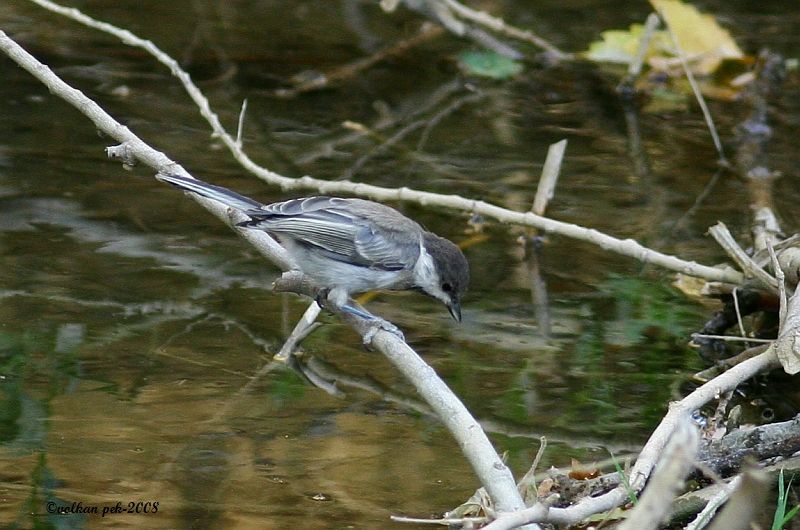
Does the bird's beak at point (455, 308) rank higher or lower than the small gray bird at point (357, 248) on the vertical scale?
lower

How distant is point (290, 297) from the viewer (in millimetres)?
6125

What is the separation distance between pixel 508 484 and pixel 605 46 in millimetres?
7958

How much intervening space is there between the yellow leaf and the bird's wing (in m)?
5.71

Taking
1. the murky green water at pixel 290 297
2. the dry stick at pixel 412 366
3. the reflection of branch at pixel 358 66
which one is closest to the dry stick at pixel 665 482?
the dry stick at pixel 412 366

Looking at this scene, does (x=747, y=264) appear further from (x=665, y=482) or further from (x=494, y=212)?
(x=665, y=482)

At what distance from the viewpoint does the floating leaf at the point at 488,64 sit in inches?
420

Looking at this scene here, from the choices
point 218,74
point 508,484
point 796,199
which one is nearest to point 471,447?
point 508,484

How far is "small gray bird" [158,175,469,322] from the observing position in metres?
4.59

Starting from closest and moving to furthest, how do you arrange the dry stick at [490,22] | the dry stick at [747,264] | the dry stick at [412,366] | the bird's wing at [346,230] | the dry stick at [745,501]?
1. the dry stick at [745,501]
2. the dry stick at [412,366]
3. the bird's wing at [346,230]
4. the dry stick at [747,264]
5. the dry stick at [490,22]

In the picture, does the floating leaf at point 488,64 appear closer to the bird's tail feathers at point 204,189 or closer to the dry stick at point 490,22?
the dry stick at point 490,22

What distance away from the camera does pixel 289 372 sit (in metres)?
5.31

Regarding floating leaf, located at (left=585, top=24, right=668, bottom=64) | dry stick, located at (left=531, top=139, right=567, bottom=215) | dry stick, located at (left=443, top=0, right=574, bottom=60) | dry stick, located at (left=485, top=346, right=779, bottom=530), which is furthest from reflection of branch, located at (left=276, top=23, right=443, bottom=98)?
dry stick, located at (left=485, top=346, right=779, bottom=530)

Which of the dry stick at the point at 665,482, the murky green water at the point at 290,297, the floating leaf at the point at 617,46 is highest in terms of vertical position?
the dry stick at the point at 665,482

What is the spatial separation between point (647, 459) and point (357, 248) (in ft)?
5.22
